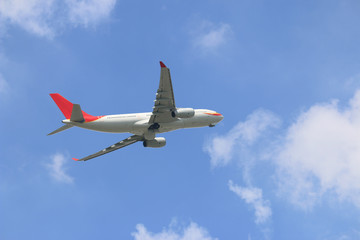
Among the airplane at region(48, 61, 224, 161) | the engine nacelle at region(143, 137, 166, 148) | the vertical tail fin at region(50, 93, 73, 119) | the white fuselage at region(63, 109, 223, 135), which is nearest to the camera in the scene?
the airplane at region(48, 61, 224, 161)

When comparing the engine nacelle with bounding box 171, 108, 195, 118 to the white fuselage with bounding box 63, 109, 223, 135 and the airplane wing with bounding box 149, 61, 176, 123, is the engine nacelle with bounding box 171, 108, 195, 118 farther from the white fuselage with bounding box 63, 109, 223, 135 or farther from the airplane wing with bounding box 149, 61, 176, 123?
the white fuselage with bounding box 63, 109, 223, 135

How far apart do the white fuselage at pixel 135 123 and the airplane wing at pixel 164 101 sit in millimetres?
979

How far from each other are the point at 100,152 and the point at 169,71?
663 inches

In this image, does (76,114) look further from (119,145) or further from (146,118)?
(119,145)

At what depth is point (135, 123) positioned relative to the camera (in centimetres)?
5797

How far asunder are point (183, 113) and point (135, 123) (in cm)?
529

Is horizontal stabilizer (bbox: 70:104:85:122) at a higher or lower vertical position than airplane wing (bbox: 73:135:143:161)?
lower

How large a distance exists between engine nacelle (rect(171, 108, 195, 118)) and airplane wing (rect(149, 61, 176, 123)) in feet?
1.64

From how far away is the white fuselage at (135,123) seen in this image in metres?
56.5

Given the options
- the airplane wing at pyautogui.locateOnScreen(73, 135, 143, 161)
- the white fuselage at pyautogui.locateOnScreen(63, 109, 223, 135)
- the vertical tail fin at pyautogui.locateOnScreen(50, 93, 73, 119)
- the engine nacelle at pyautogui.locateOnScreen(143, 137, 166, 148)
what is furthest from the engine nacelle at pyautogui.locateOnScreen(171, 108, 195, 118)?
the vertical tail fin at pyautogui.locateOnScreen(50, 93, 73, 119)

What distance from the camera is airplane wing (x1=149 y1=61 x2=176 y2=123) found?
171ft

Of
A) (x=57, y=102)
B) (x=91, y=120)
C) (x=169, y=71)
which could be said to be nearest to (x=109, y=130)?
(x=91, y=120)

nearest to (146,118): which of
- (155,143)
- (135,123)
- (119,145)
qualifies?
(135,123)

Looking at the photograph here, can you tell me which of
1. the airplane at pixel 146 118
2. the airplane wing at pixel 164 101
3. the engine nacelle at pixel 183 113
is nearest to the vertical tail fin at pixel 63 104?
the airplane at pixel 146 118
